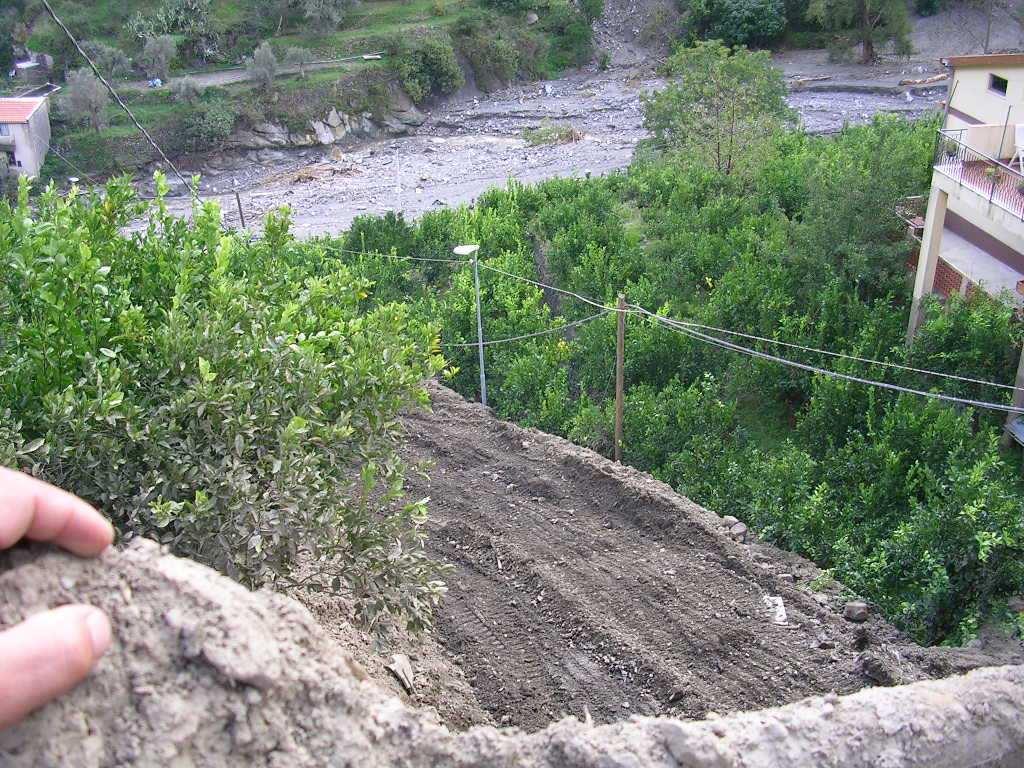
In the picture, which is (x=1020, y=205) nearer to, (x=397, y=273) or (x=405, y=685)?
(x=405, y=685)

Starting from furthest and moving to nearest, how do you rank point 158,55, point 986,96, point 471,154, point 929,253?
point 158,55
point 471,154
point 986,96
point 929,253

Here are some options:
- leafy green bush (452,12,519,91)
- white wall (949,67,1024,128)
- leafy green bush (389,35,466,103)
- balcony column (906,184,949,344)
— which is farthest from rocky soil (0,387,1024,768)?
leafy green bush (452,12,519,91)

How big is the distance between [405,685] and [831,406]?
803cm

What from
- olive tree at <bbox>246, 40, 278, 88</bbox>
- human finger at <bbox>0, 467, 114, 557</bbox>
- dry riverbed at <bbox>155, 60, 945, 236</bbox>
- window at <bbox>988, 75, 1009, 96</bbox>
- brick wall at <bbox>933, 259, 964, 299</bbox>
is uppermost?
human finger at <bbox>0, 467, 114, 557</bbox>

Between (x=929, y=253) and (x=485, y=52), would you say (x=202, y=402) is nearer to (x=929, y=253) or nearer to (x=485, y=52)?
(x=929, y=253)

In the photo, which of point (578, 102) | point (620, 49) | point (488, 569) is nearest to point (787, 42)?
point (620, 49)

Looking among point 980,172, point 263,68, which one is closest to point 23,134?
point 263,68

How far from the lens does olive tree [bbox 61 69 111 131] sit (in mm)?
43125

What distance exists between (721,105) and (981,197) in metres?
13.6

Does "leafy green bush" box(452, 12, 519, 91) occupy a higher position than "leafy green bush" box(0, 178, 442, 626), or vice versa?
"leafy green bush" box(0, 178, 442, 626)

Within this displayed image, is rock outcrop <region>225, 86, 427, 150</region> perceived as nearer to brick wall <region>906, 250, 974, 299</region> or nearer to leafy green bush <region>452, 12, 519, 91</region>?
leafy green bush <region>452, 12, 519, 91</region>

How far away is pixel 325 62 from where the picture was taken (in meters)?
50.6

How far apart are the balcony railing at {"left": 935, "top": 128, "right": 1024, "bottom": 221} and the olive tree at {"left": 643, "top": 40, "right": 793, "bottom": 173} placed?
418 inches

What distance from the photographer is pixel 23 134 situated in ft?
130
